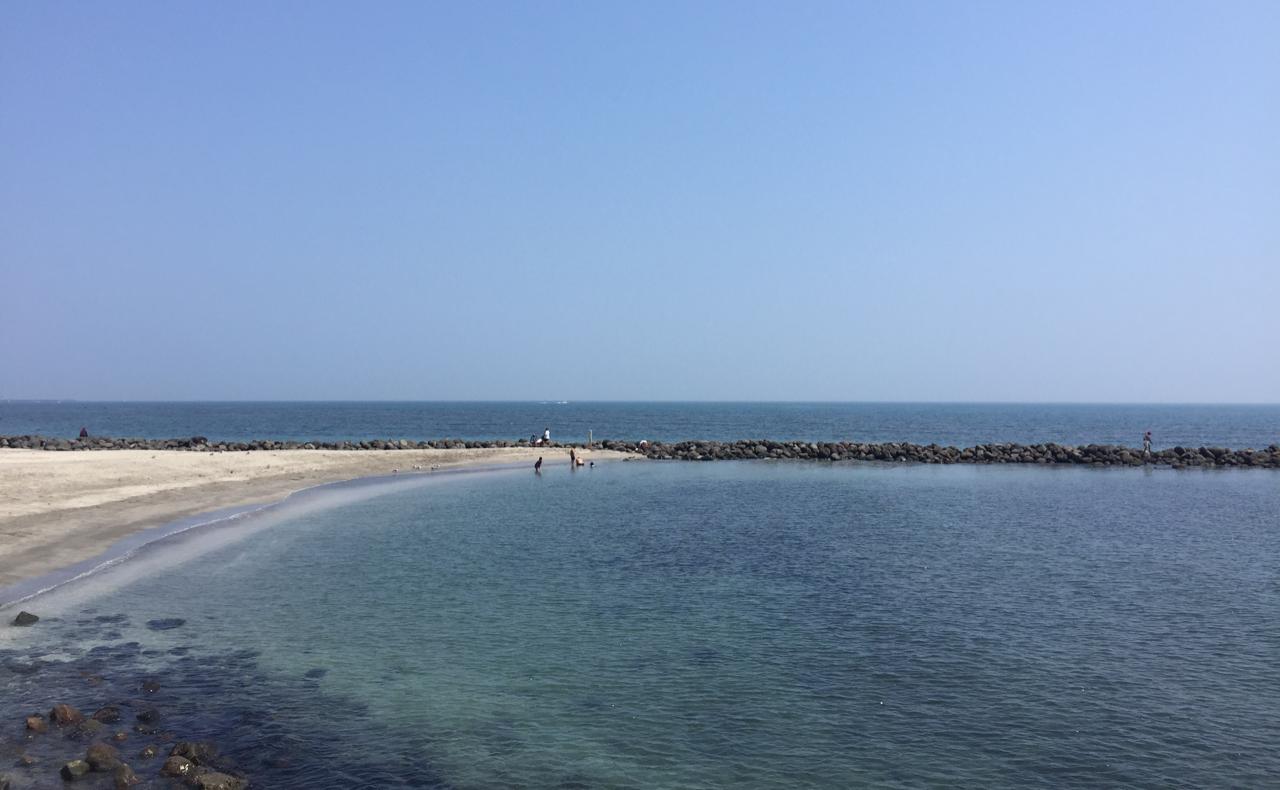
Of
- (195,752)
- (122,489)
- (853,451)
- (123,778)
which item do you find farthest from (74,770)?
(853,451)

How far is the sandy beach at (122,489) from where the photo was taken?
1013 inches

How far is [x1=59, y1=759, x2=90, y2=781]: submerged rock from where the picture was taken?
1130 centimetres

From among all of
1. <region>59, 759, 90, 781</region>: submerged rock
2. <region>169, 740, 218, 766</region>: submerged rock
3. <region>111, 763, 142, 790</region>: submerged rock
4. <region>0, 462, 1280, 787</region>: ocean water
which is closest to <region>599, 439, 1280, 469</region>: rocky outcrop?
<region>0, 462, 1280, 787</region>: ocean water

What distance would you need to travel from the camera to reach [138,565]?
2491cm

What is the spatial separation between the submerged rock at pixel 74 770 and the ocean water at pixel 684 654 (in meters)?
0.32

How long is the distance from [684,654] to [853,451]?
6379 centimetres

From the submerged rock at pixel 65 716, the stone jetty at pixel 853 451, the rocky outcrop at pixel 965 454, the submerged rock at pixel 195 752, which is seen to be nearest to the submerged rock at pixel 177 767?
the submerged rock at pixel 195 752

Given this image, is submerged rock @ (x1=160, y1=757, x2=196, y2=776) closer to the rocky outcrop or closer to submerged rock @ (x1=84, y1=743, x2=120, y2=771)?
submerged rock @ (x1=84, y1=743, x2=120, y2=771)

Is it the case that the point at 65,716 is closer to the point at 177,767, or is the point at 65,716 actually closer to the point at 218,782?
the point at 177,767

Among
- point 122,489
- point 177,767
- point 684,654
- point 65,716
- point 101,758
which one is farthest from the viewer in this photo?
point 122,489

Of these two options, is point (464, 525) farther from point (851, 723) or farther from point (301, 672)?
point (851, 723)

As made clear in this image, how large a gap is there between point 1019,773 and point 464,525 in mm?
26288

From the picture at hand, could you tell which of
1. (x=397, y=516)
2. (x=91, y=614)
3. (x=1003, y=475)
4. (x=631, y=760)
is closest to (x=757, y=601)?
(x=631, y=760)

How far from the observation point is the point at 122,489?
36.7m
